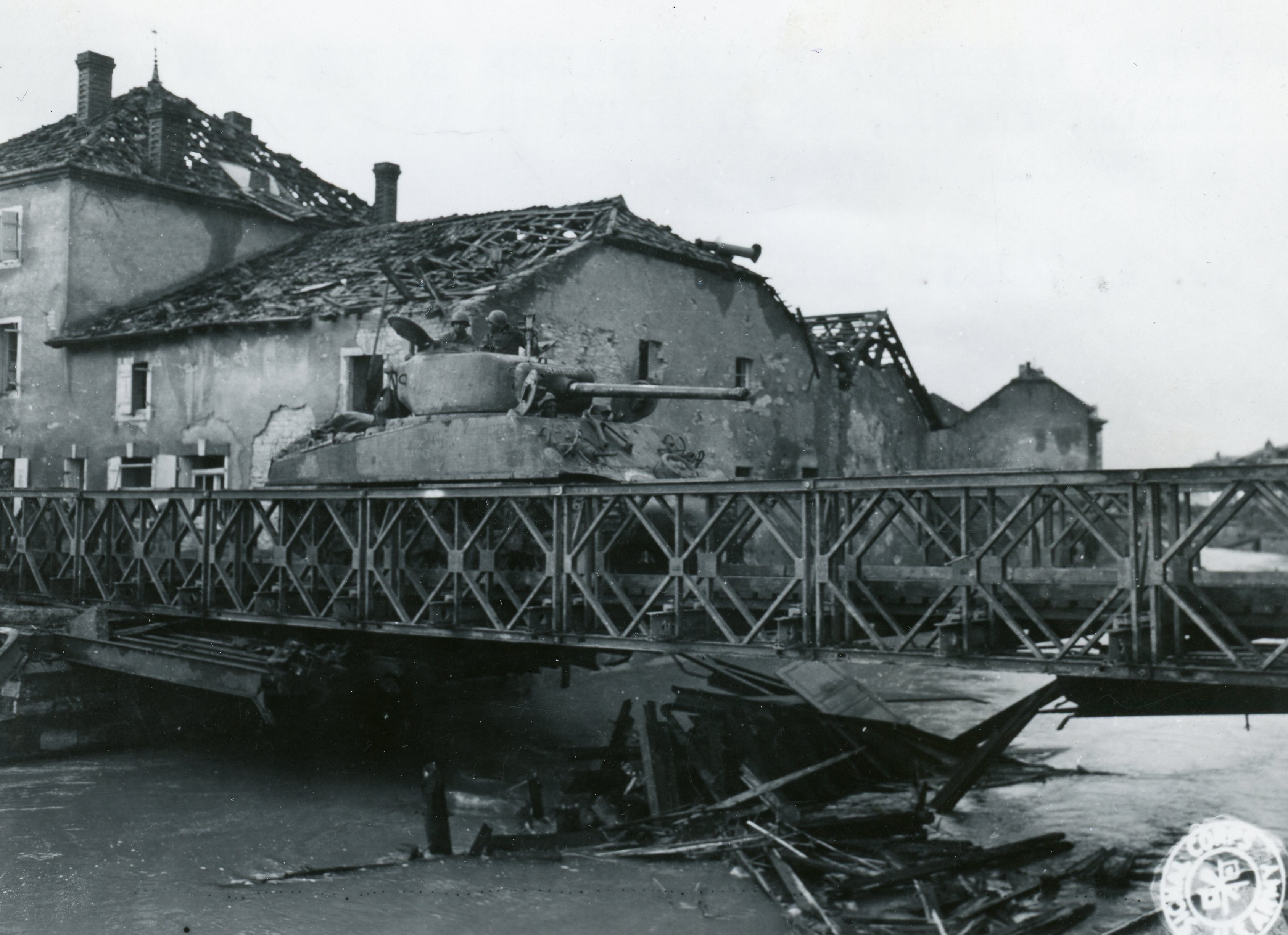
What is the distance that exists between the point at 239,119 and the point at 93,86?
13.5ft

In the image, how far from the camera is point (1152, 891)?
29.8 ft

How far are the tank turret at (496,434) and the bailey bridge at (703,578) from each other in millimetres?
473

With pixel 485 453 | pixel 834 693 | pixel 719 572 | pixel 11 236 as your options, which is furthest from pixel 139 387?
pixel 834 693

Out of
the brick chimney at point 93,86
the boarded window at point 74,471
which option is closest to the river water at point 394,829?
the boarded window at point 74,471

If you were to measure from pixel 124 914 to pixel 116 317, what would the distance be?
61.5 ft

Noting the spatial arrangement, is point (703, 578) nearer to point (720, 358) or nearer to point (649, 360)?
point (649, 360)

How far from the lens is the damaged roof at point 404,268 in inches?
834

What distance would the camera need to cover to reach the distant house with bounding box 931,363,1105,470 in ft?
147

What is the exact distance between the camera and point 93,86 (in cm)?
2798

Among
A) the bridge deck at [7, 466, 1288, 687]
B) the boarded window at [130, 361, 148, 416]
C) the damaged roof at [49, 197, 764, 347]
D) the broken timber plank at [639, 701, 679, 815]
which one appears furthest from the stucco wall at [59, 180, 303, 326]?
the broken timber plank at [639, 701, 679, 815]

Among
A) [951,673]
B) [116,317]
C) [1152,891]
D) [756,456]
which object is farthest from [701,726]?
[116,317]

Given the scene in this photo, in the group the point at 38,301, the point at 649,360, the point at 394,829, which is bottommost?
the point at 394,829

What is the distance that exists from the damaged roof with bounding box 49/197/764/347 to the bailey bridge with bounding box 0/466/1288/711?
654 cm

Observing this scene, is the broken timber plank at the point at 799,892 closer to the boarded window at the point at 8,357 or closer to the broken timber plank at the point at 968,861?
the broken timber plank at the point at 968,861
